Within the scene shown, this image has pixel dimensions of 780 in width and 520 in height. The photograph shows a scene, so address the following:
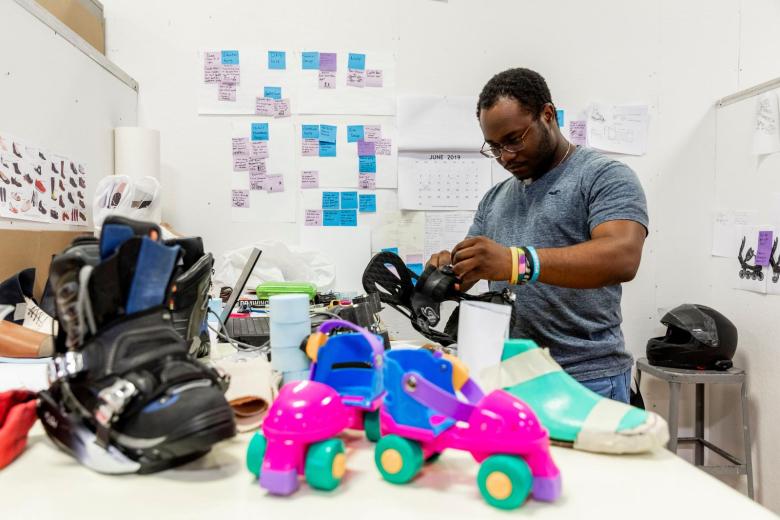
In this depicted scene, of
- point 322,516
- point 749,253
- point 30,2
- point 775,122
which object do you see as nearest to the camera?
point 322,516

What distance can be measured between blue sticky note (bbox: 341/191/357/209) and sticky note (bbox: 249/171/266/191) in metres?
0.34

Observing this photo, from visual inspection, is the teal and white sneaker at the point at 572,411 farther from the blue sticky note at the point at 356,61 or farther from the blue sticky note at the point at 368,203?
the blue sticky note at the point at 356,61

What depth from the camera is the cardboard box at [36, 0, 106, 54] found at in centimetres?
168

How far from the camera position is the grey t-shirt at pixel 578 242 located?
114 centimetres

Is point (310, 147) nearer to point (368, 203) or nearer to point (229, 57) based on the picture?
point (368, 203)

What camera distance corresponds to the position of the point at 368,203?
7.03ft

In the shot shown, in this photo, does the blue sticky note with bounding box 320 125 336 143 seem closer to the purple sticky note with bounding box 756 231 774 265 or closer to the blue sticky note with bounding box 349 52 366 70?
the blue sticky note with bounding box 349 52 366 70

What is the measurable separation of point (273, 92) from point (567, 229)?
1.41 metres

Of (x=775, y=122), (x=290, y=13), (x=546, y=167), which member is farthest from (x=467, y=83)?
(x=775, y=122)

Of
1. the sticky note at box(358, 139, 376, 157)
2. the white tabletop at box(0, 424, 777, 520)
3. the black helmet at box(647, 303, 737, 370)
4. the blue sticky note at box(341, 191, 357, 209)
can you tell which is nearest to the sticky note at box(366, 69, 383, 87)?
the sticky note at box(358, 139, 376, 157)

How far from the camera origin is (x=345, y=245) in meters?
2.13

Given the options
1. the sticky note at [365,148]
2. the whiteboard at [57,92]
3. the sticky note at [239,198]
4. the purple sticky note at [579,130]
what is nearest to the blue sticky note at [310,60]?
the sticky note at [365,148]

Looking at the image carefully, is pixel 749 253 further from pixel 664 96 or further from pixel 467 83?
pixel 467 83

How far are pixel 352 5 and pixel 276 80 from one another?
1.48ft
